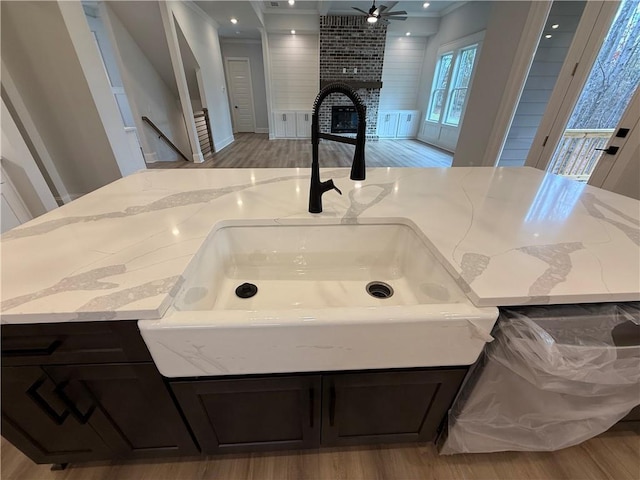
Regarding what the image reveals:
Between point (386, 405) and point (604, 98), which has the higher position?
point (604, 98)

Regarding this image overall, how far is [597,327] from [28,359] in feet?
4.71

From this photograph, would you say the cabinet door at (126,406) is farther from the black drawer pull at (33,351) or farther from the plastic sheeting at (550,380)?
the plastic sheeting at (550,380)

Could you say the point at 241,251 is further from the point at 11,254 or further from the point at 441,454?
the point at 441,454

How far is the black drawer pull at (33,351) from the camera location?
0.62 m

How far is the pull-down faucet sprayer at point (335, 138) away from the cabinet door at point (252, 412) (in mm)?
603

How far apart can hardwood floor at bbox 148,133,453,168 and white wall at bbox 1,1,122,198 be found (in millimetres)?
2136

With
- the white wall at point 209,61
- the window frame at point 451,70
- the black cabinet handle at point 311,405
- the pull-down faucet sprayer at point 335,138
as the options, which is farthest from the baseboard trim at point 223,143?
the black cabinet handle at point 311,405

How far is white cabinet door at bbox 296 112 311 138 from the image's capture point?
24.6 feet

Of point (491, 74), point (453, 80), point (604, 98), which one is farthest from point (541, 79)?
point (453, 80)

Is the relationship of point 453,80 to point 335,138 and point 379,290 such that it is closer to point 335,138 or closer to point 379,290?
point 335,138

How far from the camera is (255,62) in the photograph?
310 inches

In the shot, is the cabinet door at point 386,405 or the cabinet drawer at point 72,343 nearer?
the cabinet drawer at point 72,343

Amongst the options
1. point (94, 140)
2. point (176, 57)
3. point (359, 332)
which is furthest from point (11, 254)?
point (176, 57)

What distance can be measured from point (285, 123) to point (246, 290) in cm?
759
